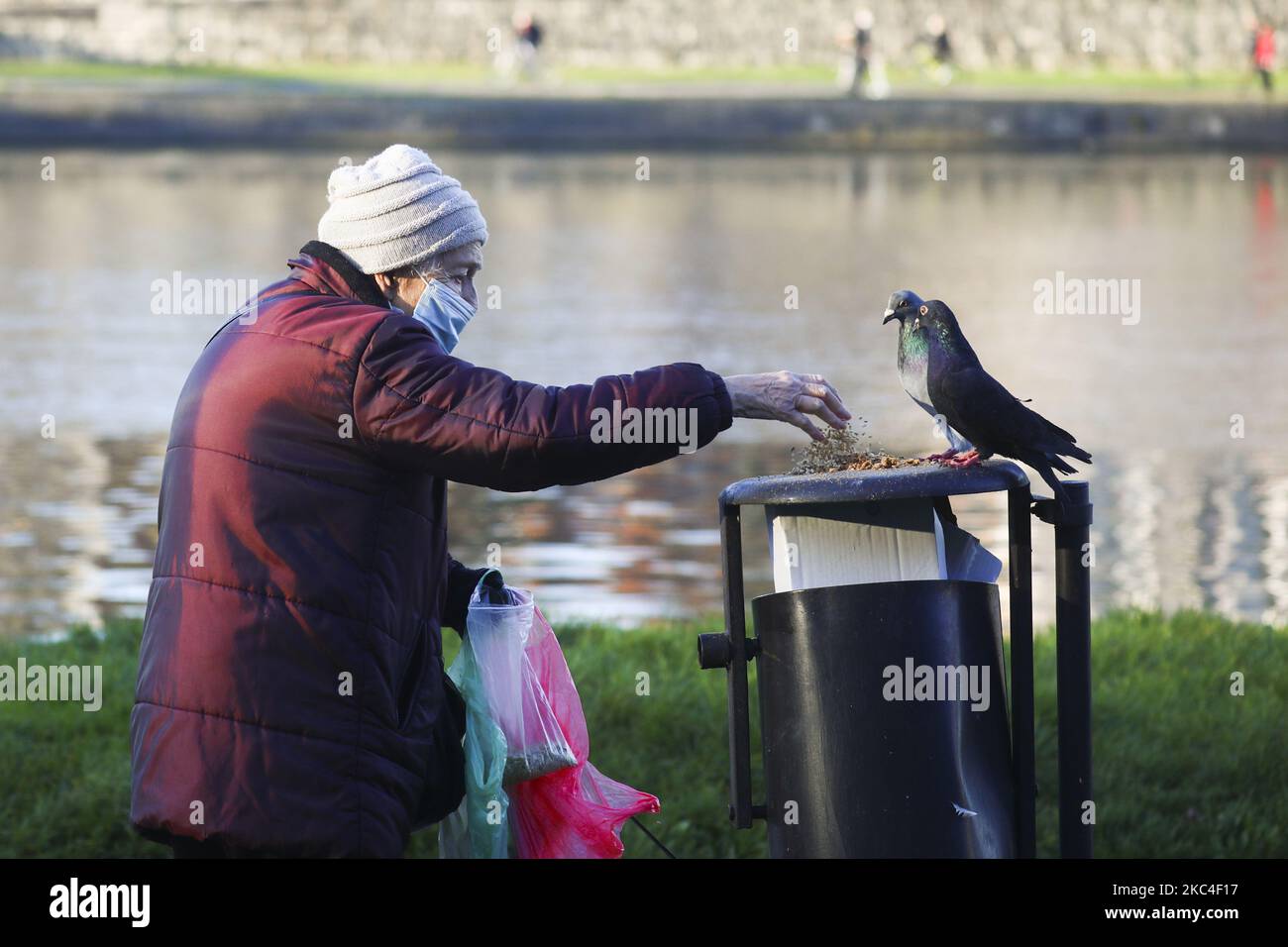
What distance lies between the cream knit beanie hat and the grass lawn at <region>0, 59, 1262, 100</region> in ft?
91.7

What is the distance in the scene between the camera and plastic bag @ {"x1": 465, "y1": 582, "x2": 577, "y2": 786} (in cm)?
318

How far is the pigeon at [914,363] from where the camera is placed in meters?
3.12

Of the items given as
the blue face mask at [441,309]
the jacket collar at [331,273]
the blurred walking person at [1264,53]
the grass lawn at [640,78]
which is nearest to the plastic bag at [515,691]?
the blue face mask at [441,309]

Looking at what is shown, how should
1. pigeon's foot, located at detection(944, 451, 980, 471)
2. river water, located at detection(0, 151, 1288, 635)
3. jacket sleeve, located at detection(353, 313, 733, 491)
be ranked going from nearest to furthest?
1. jacket sleeve, located at detection(353, 313, 733, 491)
2. pigeon's foot, located at detection(944, 451, 980, 471)
3. river water, located at detection(0, 151, 1288, 635)

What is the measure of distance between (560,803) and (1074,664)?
37.0 inches

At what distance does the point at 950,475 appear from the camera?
3000 millimetres

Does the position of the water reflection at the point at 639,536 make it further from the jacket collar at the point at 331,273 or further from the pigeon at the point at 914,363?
the jacket collar at the point at 331,273

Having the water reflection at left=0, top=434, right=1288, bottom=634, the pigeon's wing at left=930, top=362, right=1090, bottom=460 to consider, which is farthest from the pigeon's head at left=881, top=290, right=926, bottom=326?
the water reflection at left=0, top=434, right=1288, bottom=634

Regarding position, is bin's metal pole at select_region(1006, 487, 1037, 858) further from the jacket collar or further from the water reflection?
the water reflection

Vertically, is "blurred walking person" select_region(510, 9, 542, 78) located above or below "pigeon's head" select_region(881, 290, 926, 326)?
above

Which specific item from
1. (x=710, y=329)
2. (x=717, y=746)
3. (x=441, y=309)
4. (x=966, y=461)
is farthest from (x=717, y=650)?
(x=710, y=329)

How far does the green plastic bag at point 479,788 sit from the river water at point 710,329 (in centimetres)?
312

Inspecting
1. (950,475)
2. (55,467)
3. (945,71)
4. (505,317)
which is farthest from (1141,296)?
(945,71)

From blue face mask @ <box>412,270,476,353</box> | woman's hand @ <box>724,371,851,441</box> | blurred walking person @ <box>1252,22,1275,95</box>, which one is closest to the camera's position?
woman's hand @ <box>724,371,851,441</box>
